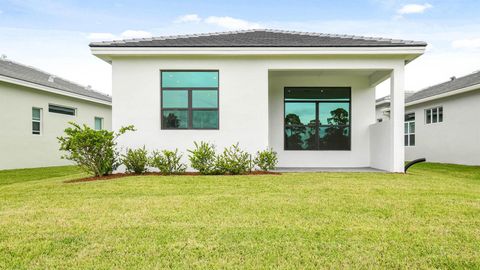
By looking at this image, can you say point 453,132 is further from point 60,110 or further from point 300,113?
point 60,110

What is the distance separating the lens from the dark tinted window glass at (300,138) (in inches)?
457

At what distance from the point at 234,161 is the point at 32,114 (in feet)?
35.8

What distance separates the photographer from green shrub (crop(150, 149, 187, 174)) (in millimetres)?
9062

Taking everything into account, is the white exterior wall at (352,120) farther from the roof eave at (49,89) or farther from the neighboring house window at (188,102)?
the roof eave at (49,89)

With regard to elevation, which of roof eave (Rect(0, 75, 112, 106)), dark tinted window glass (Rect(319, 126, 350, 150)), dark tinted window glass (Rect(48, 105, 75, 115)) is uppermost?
roof eave (Rect(0, 75, 112, 106))

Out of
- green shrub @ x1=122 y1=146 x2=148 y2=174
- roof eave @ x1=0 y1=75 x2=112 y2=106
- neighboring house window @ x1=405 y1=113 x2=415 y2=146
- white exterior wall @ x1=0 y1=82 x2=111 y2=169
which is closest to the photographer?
green shrub @ x1=122 y1=146 x2=148 y2=174

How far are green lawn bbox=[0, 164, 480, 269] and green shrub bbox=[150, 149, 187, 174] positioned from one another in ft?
8.39

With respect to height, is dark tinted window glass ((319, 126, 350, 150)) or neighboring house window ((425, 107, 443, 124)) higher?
neighboring house window ((425, 107, 443, 124))

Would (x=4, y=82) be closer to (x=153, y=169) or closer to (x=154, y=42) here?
(x=154, y=42)

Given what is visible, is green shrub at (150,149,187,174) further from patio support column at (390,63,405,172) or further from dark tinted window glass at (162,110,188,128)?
patio support column at (390,63,405,172)

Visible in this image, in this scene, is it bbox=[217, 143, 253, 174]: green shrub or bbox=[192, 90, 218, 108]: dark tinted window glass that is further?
bbox=[192, 90, 218, 108]: dark tinted window glass

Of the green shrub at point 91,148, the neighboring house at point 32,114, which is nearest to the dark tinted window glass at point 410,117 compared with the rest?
the green shrub at point 91,148

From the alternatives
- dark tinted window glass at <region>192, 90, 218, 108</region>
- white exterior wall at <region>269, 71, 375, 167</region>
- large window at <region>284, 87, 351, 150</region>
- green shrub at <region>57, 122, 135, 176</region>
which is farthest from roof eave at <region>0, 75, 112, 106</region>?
large window at <region>284, 87, 351, 150</region>

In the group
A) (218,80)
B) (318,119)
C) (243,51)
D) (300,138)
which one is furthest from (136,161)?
(318,119)
